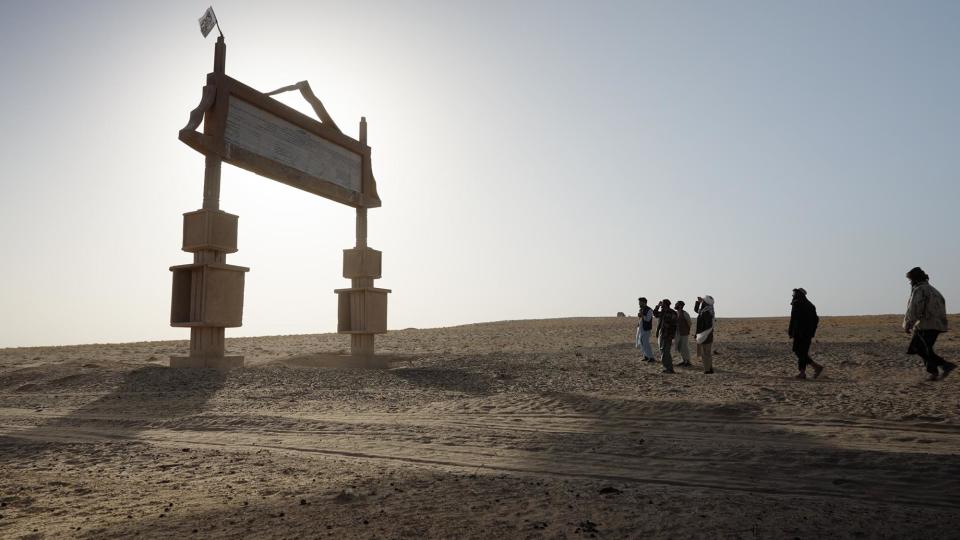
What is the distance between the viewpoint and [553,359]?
55.3 feet

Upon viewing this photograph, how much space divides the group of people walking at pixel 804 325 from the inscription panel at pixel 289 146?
8.71m

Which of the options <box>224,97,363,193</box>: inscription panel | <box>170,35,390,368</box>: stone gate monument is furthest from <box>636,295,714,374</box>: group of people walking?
<box>224,97,363,193</box>: inscription panel

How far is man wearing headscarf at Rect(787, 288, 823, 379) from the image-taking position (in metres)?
11.9

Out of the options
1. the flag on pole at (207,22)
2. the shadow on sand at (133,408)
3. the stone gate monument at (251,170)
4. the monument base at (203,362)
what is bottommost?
the shadow on sand at (133,408)

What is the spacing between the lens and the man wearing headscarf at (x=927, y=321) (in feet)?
34.2

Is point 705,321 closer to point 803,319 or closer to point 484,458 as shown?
point 803,319

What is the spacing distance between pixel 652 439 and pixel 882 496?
2256mm

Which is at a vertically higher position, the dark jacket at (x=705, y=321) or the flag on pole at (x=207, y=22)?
the flag on pole at (x=207, y=22)

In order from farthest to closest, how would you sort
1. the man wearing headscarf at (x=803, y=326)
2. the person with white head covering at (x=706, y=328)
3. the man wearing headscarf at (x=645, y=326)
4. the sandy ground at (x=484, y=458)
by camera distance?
the man wearing headscarf at (x=645, y=326) → the person with white head covering at (x=706, y=328) → the man wearing headscarf at (x=803, y=326) → the sandy ground at (x=484, y=458)

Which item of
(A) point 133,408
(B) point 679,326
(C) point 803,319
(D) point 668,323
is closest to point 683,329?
(B) point 679,326

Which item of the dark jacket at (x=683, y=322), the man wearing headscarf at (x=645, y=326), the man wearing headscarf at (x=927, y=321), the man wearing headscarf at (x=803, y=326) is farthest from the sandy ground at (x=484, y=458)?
the man wearing headscarf at (x=645, y=326)

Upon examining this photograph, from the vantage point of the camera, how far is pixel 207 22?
14.9 metres

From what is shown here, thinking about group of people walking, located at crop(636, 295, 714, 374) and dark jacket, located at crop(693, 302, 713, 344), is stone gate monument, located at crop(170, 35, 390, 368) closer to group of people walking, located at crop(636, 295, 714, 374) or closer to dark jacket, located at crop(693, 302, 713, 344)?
group of people walking, located at crop(636, 295, 714, 374)

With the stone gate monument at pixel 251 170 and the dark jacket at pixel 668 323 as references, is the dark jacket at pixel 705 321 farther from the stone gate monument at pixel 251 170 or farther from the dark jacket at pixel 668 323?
the stone gate monument at pixel 251 170
